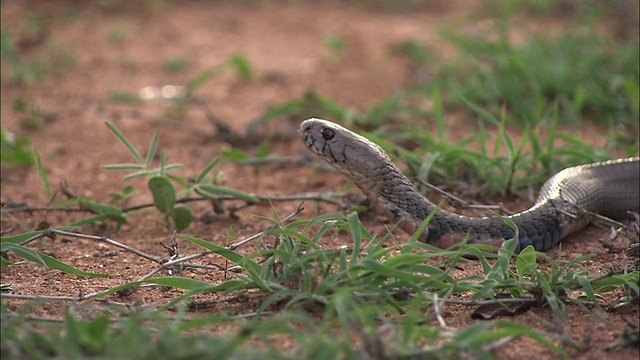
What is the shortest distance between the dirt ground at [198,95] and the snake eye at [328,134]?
50 centimetres

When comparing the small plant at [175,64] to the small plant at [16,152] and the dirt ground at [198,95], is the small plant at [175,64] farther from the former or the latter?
the small plant at [16,152]

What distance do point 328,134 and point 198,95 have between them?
3.19 metres

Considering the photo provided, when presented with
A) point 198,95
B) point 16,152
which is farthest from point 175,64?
point 16,152

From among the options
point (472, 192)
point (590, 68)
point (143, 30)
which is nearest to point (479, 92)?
point (590, 68)

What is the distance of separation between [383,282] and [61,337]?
1.15 meters

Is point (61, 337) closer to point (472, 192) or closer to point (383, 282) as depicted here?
point (383, 282)

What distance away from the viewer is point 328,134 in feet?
13.6

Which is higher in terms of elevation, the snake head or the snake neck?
the snake head

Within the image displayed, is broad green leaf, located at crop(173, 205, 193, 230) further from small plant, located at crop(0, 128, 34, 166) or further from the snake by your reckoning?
small plant, located at crop(0, 128, 34, 166)

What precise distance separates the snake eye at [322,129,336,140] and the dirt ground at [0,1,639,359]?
0.50 meters

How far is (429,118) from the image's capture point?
6.23m

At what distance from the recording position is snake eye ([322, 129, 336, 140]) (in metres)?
4.14

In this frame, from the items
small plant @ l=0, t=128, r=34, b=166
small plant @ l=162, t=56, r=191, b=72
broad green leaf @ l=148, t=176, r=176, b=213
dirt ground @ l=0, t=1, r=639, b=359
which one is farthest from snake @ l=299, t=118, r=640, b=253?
small plant @ l=162, t=56, r=191, b=72

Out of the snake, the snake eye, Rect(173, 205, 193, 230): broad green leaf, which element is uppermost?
the snake eye
